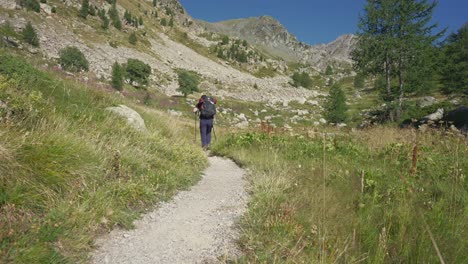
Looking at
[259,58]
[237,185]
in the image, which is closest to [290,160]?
[237,185]

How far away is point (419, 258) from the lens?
2607 mm

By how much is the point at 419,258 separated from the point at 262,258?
1.41 m

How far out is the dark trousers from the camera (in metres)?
12.0

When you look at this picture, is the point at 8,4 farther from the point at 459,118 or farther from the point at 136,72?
the point at 459,118

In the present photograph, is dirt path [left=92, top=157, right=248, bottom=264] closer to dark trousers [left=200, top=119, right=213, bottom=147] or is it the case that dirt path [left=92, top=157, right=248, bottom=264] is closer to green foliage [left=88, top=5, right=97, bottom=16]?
dark trousers [left=200, top=119, right=213, bottom=147]

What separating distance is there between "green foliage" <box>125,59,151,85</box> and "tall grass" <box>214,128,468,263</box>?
51.5 metres

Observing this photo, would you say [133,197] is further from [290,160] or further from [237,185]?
[290,160]

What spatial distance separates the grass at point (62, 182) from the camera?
2664mm

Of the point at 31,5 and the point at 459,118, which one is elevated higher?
the point at 31,5

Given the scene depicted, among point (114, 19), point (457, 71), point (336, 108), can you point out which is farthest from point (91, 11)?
point (457, 71)

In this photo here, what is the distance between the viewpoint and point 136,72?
5338 centimetres

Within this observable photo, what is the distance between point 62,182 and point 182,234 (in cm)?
160

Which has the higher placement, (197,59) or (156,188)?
(197,59)

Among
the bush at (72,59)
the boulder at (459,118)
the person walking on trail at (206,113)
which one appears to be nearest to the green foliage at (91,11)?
the bush at (72,59)
